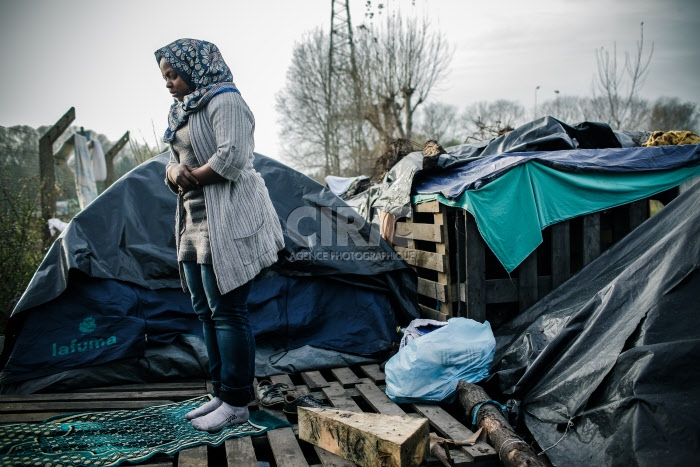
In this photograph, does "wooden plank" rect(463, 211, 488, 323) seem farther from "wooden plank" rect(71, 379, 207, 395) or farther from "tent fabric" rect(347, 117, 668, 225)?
"wooden plank" rect(71, 379, 207, 395)

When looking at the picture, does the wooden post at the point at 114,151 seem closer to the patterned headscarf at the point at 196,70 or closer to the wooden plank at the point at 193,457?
the patterned headscarf at the point at 196,70

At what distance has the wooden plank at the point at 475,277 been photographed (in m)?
3.16

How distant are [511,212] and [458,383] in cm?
122

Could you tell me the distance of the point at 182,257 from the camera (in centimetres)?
213

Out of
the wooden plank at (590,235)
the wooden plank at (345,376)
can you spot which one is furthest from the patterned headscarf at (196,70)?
the wooden plank at (590,235)

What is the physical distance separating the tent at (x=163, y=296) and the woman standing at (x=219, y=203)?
1.02 meters

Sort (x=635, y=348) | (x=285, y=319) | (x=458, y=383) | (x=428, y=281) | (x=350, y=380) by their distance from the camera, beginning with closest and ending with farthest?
(x=635, y=348) → (x=458, y=383) → (x=350, y=380) → (x=285, y=319) → (x=428, y=281)

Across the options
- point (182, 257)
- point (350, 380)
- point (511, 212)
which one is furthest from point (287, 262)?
point (511, 212)

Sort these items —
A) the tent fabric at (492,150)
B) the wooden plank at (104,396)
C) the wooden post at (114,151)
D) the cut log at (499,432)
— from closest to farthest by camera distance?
the cut log at (499,432)
the wooden plank at (104,396)
the tent fabric at (492,150)
the wooden post at (114,151)

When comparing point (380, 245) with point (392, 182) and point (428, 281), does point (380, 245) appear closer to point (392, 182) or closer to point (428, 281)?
point (428, 281)

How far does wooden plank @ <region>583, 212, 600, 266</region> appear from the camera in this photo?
327cm

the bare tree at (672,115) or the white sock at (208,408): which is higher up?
the bare tree at (672,115)

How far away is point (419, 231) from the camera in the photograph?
3664 millimetres

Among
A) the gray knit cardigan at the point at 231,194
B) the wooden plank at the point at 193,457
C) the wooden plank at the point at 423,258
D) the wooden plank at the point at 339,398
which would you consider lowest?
the wooden plank at the point at 339,398
